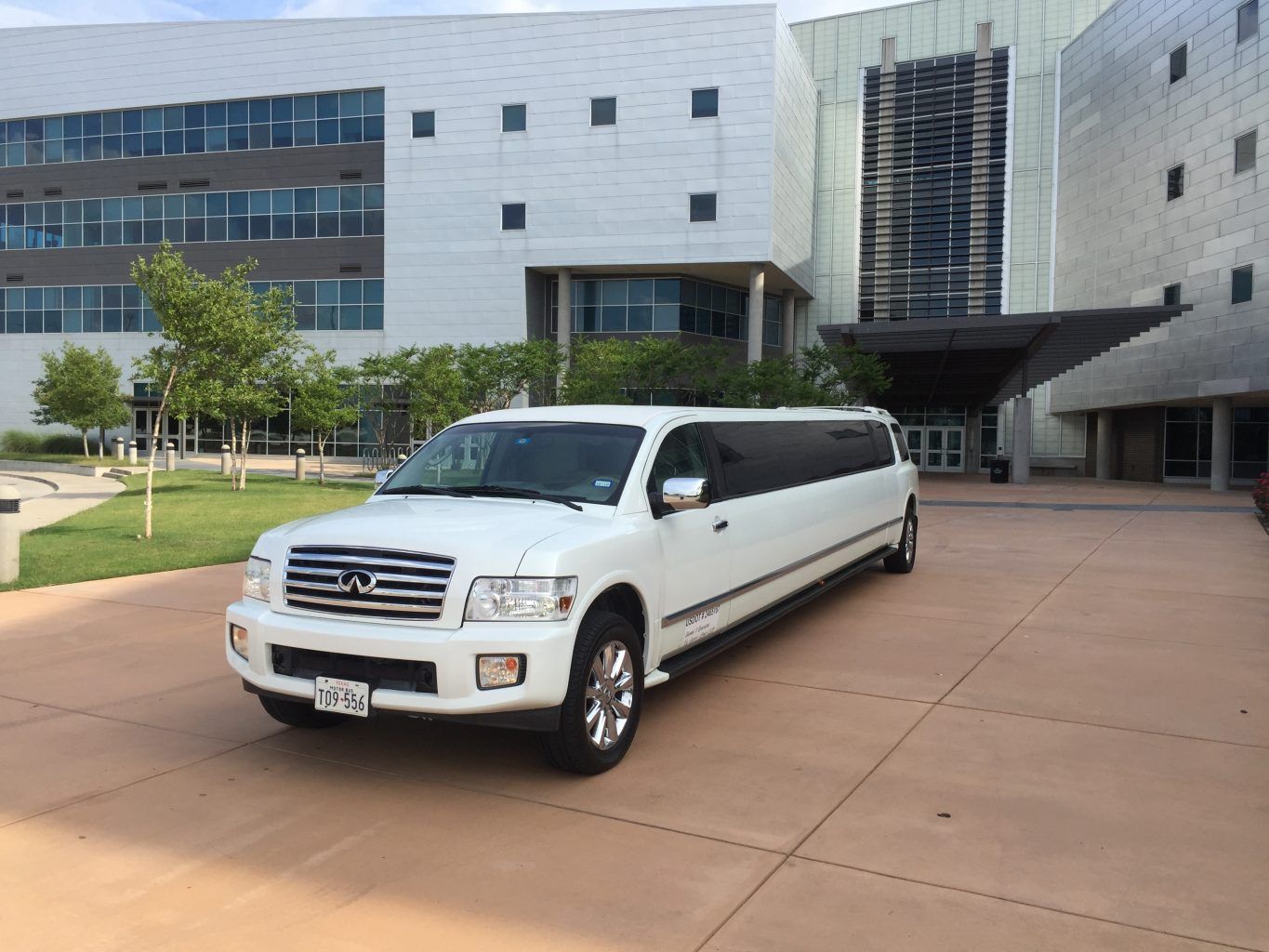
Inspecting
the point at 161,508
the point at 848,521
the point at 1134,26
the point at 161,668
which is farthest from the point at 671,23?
the point at 161,668

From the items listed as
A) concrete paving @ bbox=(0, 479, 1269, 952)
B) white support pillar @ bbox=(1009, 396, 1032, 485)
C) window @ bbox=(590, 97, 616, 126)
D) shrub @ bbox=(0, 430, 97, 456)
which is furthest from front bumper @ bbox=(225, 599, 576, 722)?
shrub @ bbox=(0, 430, 97, 456)

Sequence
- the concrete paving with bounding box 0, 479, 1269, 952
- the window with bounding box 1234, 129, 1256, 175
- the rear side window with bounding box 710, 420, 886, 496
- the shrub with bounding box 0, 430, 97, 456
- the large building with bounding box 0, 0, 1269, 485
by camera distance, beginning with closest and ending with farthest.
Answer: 1. the concrete paving with bounding box 0, 479, 1269, 952
2. the rear side window with bounding box 710, 420, 886, 496
3. the window with bounding box 1234, 129, 1256, 175
4. the large building with bounding box 0, 0, 1269, 485
5. the shrub with bounding box 0, 430, 97, 456

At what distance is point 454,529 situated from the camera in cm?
501

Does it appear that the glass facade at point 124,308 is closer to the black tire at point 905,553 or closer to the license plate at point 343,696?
the black tire at point 905,553

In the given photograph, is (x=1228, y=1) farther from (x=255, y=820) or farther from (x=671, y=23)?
(x=255, y=820)

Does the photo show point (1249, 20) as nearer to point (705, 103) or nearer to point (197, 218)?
point (705, 103)

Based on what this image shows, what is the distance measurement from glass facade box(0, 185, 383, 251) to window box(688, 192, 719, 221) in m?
15.2

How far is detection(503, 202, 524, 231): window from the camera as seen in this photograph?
44.2 m

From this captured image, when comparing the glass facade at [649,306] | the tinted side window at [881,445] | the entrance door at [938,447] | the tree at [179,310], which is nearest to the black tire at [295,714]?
the tinted side window at [881,445]

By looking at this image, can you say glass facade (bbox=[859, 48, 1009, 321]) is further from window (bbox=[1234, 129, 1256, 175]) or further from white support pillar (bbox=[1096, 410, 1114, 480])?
window (bbox=[1234, 129, 1256, 175])

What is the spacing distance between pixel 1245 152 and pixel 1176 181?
3.98 m

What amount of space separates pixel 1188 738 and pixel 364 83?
4759cm

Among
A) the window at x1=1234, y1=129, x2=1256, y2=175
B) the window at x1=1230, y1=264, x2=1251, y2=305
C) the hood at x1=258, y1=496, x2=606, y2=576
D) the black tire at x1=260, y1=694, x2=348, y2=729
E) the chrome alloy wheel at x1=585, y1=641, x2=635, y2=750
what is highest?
the window at x1=1234, y1=129, x2=1256, y2=175

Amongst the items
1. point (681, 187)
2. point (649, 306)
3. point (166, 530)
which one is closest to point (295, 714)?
point (166, 530)
